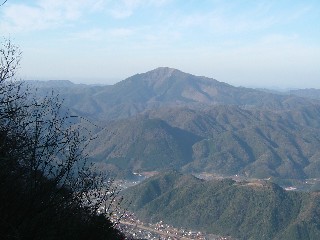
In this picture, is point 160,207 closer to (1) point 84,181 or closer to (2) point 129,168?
(2) point 129,168

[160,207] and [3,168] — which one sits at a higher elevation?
[3,168]

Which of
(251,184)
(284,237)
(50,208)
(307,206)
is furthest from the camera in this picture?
(251,184)

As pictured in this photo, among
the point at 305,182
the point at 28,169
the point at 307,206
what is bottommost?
the point at 305,182

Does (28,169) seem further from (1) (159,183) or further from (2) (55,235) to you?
(1) (159,183)

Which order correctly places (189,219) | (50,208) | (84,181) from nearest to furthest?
1. (50,208)
2. (84,181)
3. (189,219)

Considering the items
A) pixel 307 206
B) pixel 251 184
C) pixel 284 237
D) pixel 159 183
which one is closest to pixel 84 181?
pixel 284 237

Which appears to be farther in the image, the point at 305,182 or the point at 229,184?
the point at 305,182

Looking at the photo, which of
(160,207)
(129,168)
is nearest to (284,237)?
(160,207)
